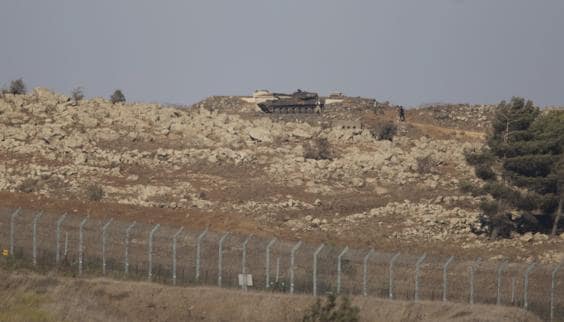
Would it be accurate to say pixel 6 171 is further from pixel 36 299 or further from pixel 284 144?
pixel 36 299

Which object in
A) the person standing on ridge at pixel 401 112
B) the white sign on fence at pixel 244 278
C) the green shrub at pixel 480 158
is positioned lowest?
the white sign on fence at pixel 244 278

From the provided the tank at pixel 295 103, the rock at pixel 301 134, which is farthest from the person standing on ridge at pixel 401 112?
the rock at pixel 301 134

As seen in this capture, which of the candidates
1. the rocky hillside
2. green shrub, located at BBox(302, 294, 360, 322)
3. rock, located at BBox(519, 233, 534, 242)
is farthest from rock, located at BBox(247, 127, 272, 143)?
green shrub, located at BBox(302, 294, 360, 322)

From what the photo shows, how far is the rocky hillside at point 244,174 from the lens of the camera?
47406 mm

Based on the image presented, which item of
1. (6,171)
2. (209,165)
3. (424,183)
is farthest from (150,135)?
(424,183)

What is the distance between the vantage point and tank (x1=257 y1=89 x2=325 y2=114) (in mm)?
90438

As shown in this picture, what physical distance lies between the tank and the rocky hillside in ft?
43.7

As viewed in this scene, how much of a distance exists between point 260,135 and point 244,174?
8.84 meters

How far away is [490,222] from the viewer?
50312 mm

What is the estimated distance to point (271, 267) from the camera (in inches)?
1378

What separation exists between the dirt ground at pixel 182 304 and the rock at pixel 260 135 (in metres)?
37.6

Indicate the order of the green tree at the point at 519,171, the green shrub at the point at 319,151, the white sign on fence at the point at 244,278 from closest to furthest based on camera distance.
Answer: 1. the white sign on fence at the point at 244,278
2. the green tree at the point at 519,171
3. the green shrub at the point at 319,151

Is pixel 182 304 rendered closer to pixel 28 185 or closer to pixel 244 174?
pixel 28 185

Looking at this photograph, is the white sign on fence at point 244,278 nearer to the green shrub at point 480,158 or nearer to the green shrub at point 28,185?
the green shrub at point 480,158
